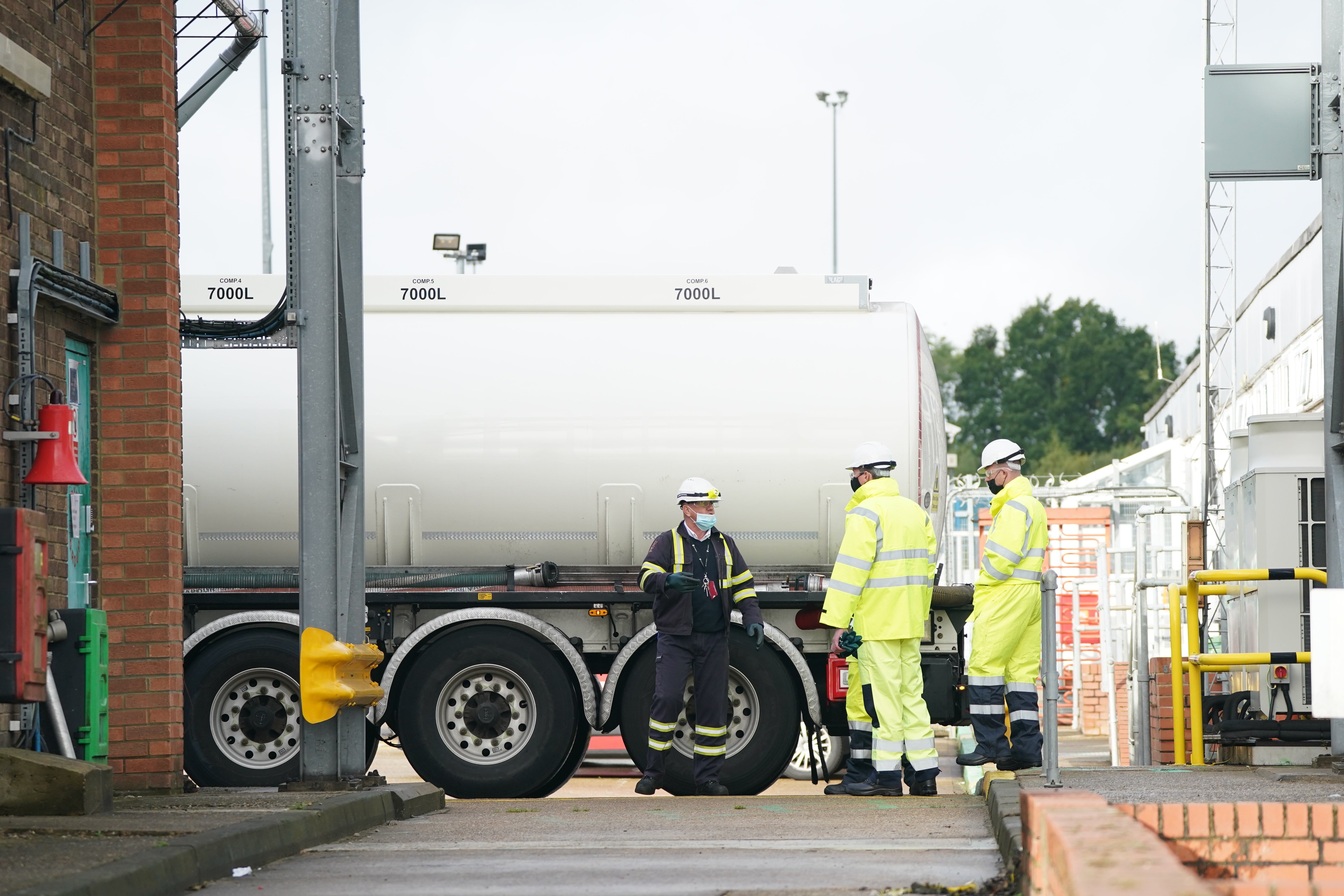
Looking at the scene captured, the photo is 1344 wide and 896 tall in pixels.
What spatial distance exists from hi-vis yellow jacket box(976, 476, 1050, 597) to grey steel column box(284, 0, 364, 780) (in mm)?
3553

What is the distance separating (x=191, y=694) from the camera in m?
11.0

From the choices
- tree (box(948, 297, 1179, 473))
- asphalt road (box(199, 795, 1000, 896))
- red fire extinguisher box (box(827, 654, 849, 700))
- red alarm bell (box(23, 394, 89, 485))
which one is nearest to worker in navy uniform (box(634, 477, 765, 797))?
red fire extinguisher box (box(827, 654, 849, 700))

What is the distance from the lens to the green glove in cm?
1025

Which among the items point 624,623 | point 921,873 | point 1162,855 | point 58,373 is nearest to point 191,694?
point 624,623

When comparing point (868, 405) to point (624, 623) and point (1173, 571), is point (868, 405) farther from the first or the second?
point (1173, 571)

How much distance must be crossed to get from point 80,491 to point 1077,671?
55.9ft

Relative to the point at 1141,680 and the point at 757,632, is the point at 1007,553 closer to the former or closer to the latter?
the point at 757,632

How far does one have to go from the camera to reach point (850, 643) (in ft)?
33.7

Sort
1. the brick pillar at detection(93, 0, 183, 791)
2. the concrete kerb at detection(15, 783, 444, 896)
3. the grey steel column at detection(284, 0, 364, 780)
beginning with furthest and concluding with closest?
the grey steel column at detection(284, 0, 364, 780) < the brick pillar at detection(93, 0, 183, 791) < the concrete kerb at detection(15, 783, 444, 896)

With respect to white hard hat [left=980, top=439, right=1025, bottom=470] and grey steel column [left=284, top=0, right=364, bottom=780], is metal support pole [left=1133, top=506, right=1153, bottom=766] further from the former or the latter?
grey steel column [left=284, top=0, right=364, bottom=780]

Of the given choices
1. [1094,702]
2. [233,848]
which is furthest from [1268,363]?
[233,848]

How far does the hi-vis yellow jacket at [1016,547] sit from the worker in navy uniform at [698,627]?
141cm

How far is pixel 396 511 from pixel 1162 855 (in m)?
8.00

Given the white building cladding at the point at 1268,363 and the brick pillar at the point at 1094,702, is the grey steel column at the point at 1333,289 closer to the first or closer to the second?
the white building cladding at the point at 1268,363
